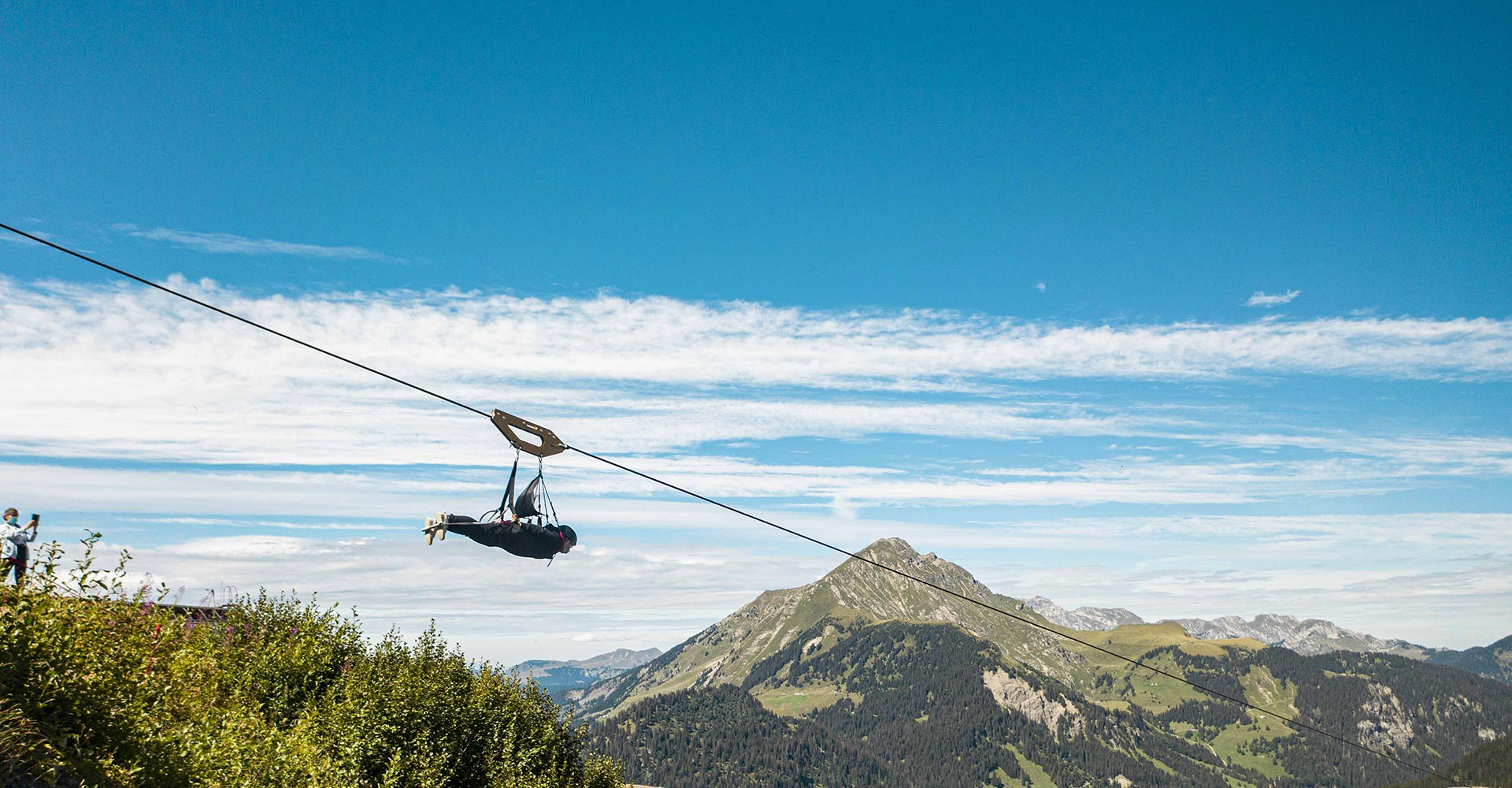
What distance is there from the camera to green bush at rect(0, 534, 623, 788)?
78.3ft

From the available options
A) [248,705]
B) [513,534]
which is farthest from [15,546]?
[248,705]

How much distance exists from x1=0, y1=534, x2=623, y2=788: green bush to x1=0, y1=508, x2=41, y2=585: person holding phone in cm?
100

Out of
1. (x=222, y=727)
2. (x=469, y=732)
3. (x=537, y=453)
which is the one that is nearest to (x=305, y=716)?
(x=222, y=727)

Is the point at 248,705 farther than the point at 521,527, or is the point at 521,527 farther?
the point at 248,705

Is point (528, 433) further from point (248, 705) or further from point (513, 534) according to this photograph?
point (248, 705)

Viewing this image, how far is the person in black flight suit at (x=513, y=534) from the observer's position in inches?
976

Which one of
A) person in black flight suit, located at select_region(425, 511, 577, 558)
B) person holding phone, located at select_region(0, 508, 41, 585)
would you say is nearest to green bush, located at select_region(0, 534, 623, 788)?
person holding phone, located at select_region(0, 508, 41, 585)

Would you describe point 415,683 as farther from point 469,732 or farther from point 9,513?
point 9,513

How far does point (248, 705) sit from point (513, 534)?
94.5ft

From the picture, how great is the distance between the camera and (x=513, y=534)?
25531 mm

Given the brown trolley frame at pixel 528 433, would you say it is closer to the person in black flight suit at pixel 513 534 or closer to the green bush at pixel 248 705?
the person in black flight suit at pixel 513 534

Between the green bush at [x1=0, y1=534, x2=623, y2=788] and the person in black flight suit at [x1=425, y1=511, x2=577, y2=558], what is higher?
the person in black flight suit at [x1=425, y1=511, x2=577, y2=558]

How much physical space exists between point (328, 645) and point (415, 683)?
5912 mm

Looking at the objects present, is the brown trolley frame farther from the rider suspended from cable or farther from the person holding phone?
the person holding phone
